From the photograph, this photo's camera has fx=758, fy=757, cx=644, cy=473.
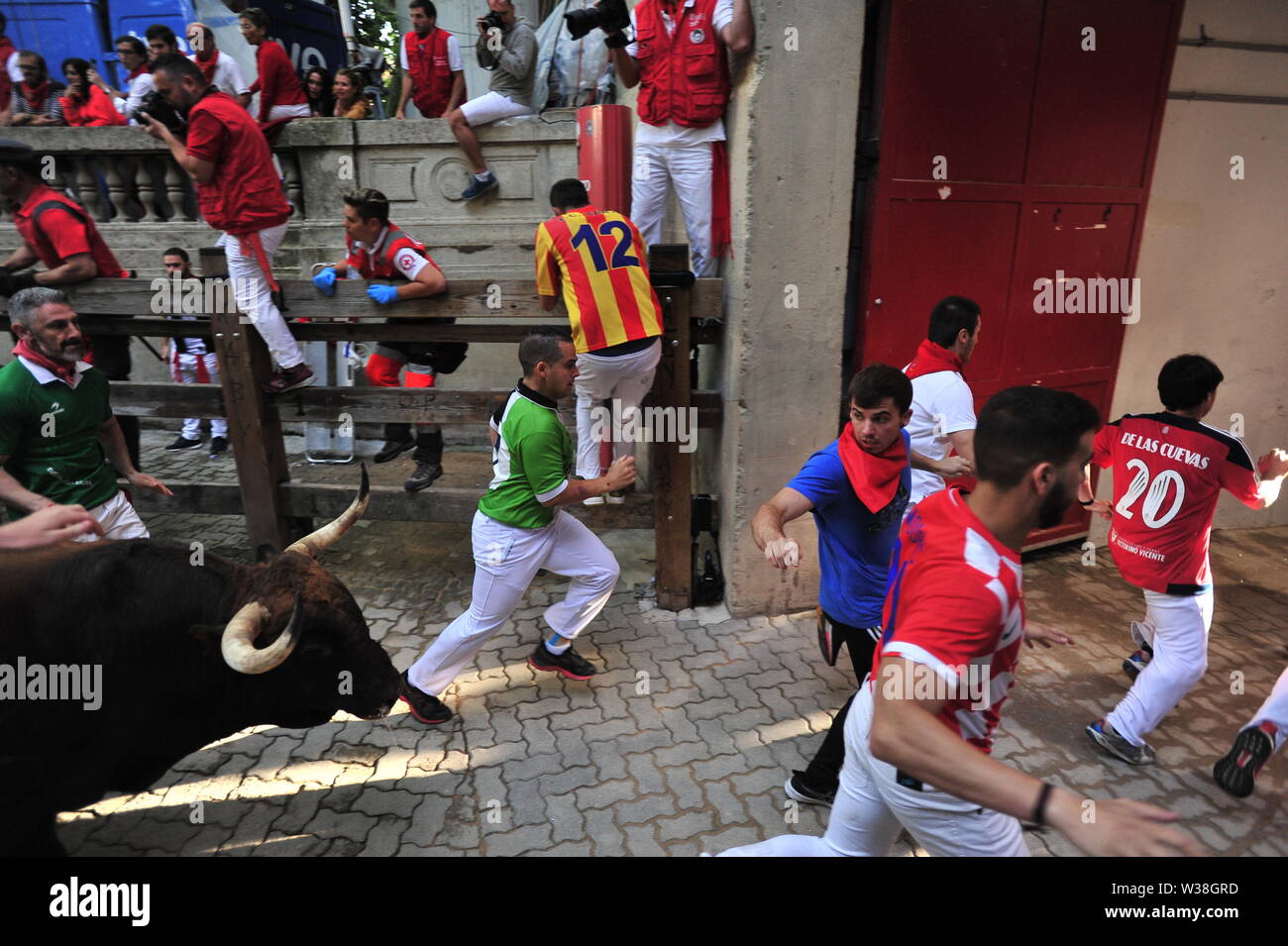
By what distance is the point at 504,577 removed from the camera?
154 inches

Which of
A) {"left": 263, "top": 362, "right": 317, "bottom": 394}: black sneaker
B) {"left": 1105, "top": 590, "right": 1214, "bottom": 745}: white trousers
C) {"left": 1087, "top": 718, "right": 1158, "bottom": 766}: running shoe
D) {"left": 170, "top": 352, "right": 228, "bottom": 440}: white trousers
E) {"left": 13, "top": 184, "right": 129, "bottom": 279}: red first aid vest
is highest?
{"left": 13, "top": 184, "right": 129, "bottom": 279}: red first aid vest

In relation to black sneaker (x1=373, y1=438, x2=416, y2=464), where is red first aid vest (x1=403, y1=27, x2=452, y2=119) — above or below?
above

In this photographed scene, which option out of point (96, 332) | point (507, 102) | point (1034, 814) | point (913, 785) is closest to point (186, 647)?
point (913, 785)

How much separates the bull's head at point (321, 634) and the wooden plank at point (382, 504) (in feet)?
6.28

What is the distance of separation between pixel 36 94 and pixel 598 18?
9.09 m

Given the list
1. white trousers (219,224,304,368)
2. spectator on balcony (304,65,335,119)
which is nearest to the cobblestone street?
white trousers (219,224,304,368)

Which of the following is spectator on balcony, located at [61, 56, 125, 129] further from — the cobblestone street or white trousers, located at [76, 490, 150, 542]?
the cobblestone street

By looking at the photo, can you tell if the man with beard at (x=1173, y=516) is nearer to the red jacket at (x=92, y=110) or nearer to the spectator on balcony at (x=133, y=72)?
the spectator on balcony at (x=133, y=72)

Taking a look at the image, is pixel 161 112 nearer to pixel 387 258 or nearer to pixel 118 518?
pixel 387 258

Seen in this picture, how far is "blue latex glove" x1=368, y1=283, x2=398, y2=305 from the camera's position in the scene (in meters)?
4.91

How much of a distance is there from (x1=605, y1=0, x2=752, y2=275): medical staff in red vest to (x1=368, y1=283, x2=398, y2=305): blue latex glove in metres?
1.91

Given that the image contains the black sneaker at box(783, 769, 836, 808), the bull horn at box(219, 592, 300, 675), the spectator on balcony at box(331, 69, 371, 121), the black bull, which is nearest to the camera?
the bull horn at box(219, 592, 300, 675)

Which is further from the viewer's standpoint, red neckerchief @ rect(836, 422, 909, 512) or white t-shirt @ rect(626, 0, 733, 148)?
white t-shirt @ rect(626, 0, 733, 148)

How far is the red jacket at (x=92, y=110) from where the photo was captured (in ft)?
31.4
